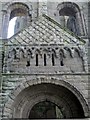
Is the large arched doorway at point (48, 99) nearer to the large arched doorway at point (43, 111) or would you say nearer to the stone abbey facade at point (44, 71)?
the stone abbey facade at point (44, 71)

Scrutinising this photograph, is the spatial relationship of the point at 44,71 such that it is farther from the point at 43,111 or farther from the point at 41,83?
the point at 43,111

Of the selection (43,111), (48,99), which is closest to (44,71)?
(48,99)

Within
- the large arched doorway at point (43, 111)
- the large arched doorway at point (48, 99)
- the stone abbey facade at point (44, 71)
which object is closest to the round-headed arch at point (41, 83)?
the stone abbey facade at point (44, 71)

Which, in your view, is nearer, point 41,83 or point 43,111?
point 41,83

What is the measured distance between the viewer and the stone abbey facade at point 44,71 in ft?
24.1

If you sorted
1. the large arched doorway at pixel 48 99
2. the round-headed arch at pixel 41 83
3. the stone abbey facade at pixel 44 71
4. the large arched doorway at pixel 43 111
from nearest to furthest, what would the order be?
1. the round-headed arch at pixel 41 83
2. the stone abbey facade at pixel 44 71
3. the large arched doorway at pixel 48 99
4. the large arched doorway at pixel 43 111

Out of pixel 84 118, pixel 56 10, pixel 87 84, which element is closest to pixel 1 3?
pixel 56 10

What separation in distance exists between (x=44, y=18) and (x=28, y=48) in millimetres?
1938

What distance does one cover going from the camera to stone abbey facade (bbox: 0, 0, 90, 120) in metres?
7.34

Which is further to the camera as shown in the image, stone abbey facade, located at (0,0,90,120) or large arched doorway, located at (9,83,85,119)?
large arched doorway, located at (9,83,85,119)

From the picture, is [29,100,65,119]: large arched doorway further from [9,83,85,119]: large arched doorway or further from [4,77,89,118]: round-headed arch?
[4,77,89,118]: round-headed arch

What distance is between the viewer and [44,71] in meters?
7.80

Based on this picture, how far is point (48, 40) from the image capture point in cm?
862

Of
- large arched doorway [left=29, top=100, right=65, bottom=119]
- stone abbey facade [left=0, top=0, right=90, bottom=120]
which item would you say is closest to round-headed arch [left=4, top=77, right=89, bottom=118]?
stone abbey facade [left=0, top=0, right=90, bottom=120]
